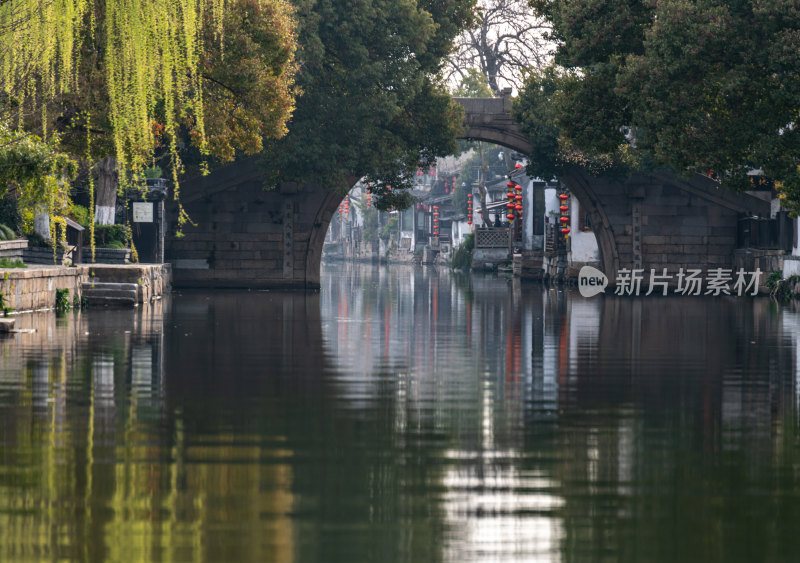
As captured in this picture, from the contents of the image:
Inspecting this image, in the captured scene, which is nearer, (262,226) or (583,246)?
(262,226)

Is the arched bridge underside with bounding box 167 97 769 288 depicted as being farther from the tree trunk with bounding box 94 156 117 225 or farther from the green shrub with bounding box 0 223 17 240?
the green shrub with bounding box 0 223 17 240

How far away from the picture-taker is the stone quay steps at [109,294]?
2430 centimetres

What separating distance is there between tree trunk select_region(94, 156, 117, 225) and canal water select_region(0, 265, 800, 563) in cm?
1457

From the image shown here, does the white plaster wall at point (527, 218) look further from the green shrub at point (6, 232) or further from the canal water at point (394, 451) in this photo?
the canal water at point (394, 451)

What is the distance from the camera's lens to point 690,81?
23.4 meters

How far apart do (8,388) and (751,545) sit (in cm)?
713

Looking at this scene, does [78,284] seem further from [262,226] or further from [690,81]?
[262,226]

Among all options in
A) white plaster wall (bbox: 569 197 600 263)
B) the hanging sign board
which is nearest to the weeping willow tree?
the hanging sign board

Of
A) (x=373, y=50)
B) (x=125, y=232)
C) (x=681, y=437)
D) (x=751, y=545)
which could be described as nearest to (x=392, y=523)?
(x=751, y=545)

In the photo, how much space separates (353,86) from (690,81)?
13.6 meters

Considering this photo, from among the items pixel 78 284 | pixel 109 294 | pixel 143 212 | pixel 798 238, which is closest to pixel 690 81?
pixel 109 294

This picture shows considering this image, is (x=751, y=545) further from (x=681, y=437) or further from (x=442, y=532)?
(x=681, y=437)

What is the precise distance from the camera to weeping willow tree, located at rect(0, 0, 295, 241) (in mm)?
17344

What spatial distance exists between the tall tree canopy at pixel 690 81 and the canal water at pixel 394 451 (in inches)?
307
